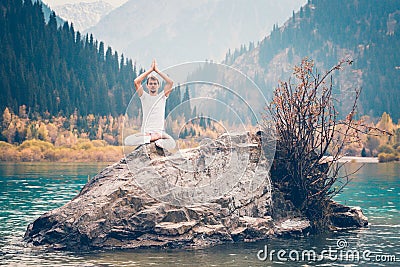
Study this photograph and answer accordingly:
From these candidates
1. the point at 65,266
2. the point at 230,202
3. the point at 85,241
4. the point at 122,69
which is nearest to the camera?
the point at 65,266

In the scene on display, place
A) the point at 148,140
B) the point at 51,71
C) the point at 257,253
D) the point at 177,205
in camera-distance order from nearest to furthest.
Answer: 1. the point at 257,253
2. the point at 177,205
3. the point at 148,140
4. the point at 51,71

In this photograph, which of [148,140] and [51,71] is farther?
[51,71]

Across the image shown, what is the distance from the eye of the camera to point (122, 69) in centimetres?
19262

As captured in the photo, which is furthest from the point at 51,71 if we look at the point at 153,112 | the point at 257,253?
the point at 257,253

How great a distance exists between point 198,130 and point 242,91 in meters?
3.08

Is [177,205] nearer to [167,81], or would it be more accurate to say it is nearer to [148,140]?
[148,140]

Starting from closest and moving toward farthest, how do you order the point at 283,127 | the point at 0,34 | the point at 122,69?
1. the point at 283,127
2. the point at 0,34
3. the point at 122,69

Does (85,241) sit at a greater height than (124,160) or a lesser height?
lesser

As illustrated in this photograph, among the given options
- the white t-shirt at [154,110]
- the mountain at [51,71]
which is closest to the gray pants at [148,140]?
the white t-shirt at [154,110]

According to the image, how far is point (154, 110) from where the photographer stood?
19.0m

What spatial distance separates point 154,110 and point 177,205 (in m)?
2.55

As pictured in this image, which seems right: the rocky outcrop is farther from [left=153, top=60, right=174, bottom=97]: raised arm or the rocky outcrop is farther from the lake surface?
[left=153, top=60, right=174, bottom=97]: raised arm

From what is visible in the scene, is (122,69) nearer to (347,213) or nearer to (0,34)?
(0,34)

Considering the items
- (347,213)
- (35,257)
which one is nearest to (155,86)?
(35,257)
